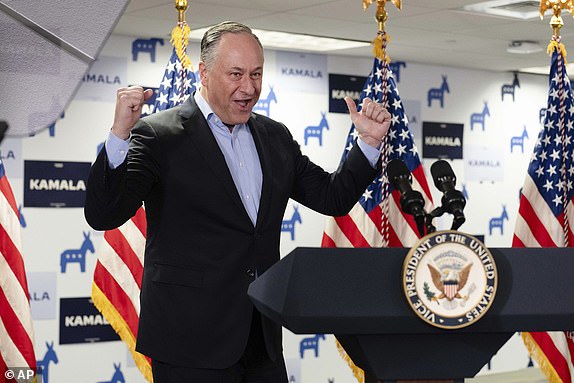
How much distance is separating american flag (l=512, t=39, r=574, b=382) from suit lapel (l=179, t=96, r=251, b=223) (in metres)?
2.56

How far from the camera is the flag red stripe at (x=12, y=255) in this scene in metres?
4.08

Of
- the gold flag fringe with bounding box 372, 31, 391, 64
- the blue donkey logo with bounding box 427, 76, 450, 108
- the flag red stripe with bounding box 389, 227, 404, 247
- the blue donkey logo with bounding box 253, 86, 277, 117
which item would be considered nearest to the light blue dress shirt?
the gold flag fringe with bounding box 372, 31, 391, 64

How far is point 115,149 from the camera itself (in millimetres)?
1639

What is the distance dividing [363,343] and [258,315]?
716 millimetres

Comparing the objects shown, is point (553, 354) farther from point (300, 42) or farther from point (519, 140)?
point (519, 140)

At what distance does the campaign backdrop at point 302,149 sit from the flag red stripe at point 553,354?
7.12ft

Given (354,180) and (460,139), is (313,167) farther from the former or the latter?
(460,139)

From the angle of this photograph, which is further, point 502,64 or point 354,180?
point 502,64

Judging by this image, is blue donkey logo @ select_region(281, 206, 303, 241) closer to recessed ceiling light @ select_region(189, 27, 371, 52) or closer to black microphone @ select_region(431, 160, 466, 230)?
recessed ceiling light @ select_region(189, 27, 371, 52)

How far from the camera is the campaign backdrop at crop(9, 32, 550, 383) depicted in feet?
17.5

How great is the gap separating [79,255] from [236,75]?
374 cm

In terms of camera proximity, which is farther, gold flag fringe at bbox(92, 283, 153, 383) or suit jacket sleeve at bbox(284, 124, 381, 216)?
gold flag fringe at bbox(92, 283, 153, 383)

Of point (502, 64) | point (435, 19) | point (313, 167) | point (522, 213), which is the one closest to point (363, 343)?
point (313, 167)

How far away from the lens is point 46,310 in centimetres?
535
